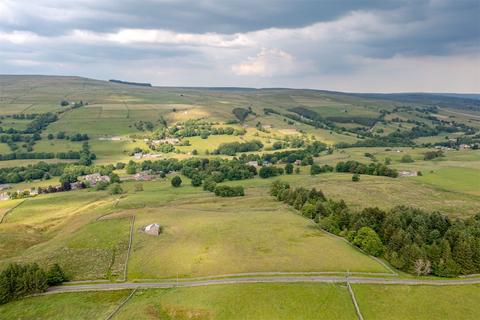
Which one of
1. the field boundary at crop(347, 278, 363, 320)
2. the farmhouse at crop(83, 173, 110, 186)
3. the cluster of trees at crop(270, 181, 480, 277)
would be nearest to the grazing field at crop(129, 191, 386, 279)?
the cluster of trees at crop(270, 181, 480, 277)

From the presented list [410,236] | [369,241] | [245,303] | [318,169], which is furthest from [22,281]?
[318,169]

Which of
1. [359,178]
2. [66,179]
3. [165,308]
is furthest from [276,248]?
[66,179]

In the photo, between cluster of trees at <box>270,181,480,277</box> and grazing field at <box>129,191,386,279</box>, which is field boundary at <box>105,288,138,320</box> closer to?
grazing field at <box>129,191,386,279</box>

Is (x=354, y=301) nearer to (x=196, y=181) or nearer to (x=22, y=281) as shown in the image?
(x=22, y=281)

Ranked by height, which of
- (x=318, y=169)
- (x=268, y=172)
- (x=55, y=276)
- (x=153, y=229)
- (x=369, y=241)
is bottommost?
(x=268, y=172)

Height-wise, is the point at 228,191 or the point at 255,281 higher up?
the point at 255,281

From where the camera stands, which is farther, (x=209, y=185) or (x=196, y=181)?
(x=196, y=181)

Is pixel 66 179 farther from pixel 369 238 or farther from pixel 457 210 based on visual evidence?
pixel 457 210
